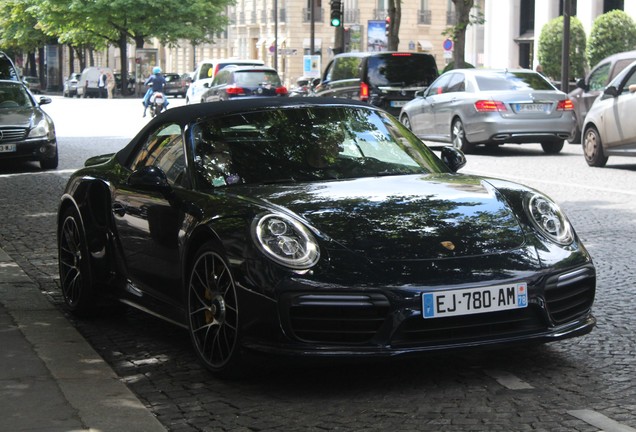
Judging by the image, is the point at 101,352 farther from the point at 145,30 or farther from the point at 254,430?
the point at 145,30

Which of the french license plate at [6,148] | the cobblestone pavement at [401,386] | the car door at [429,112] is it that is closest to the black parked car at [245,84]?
the car door at [429,112]

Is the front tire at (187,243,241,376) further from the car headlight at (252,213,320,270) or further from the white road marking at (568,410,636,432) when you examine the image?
the white road marking at (568,410,636,432)

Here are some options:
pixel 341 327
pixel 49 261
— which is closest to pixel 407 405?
pixel 341 327

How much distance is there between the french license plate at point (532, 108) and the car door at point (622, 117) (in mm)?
2921

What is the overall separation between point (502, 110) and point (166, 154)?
15.0 m

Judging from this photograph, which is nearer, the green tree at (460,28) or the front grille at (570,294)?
the front grille at (570,294)

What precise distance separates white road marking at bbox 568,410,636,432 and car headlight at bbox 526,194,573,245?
99 cm

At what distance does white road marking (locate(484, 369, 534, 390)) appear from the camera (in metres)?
5.47

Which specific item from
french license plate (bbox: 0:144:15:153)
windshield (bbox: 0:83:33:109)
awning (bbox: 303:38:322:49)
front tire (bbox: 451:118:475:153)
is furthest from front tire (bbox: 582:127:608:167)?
awning (bbox: 303:38:322:49)

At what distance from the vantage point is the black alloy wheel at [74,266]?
7.25m

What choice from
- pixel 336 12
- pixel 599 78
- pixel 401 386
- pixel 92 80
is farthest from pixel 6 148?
pixel 92 80

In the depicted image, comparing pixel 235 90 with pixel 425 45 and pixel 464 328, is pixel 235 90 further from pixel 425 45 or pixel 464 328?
pixel 425 45

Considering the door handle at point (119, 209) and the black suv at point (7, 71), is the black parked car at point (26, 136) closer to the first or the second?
the black suv at point (7, 71)

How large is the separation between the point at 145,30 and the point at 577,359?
75128 mm
